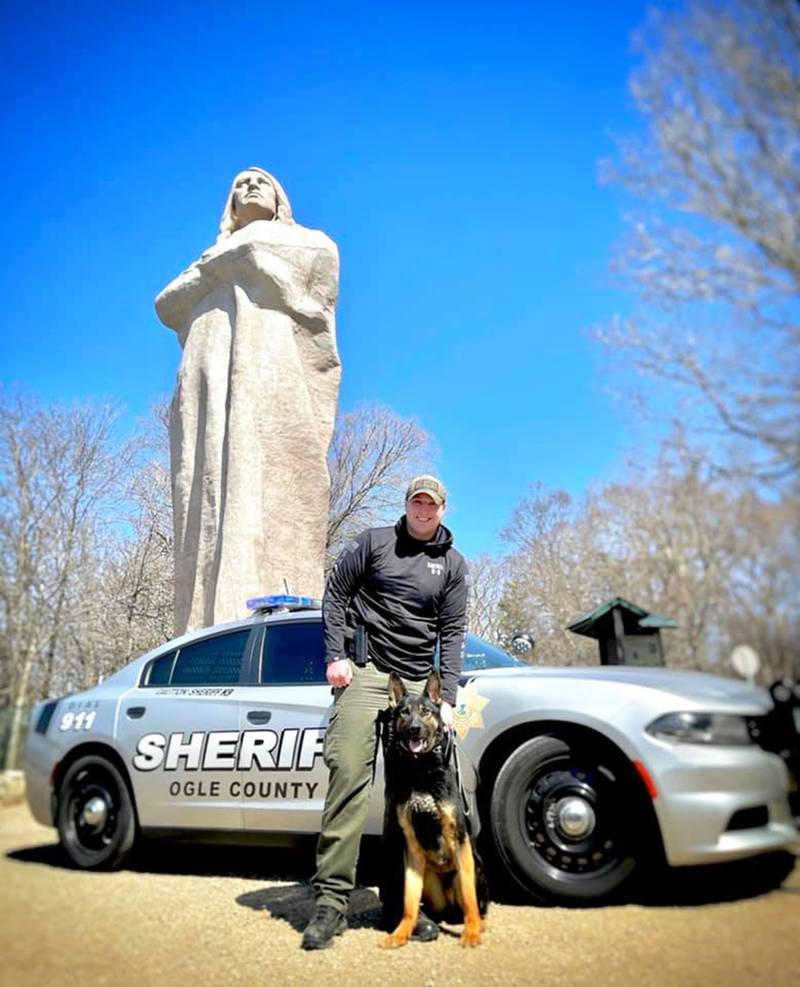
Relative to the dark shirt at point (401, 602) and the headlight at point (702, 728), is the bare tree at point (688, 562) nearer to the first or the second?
the headlight at point (702, 728)

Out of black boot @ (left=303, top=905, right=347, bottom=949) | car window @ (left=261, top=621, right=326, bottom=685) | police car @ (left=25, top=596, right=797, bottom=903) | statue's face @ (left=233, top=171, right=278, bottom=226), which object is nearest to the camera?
police car @ (left=25, top=596, right=797, bottom=903)

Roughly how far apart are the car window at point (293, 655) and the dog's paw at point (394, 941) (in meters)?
1.35

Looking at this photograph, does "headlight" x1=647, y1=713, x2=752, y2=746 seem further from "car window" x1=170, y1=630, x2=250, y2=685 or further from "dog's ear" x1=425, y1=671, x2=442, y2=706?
"car window" x1=170, y1=630, x2=250, y2=685

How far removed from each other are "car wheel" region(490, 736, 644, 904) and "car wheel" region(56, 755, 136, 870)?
143 centimetres

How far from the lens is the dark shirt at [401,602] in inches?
118

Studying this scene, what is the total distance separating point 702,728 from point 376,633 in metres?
1.59

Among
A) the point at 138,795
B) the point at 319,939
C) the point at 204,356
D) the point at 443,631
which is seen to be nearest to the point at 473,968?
the point at 319,939

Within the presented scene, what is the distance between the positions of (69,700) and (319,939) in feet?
3.87

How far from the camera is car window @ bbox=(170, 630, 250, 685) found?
3.86 meters

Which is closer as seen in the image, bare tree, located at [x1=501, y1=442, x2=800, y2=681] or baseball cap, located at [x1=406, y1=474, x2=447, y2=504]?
bare tree, located at [x1=501, y1=442, x2=800, y2=681]

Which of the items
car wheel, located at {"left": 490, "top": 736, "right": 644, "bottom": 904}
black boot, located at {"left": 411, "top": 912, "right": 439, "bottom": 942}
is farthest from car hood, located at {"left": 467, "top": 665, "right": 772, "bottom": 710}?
black boot, located at {"left": 411, "top": 912, "right": 439, "bottom": 942}

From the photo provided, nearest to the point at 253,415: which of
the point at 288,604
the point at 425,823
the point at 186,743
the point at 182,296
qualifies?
the point at 182,296

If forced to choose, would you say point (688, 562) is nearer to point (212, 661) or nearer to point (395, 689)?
point (395, 689)

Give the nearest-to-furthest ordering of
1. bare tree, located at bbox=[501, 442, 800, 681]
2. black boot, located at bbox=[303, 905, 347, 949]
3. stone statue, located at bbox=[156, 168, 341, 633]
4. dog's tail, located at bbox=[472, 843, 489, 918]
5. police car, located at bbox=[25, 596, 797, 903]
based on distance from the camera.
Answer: bare tree, located at bbox=[501, 442, 800, 681] < police car, located at bbox=[25, 596, 797, 903] < black boot, located at bbox=[303, 905, 347, 949] < dog's tail, located at bbox=[472, 843, 489, 918] < stone statue, located at bbox=[156, 168, 341, 633]
